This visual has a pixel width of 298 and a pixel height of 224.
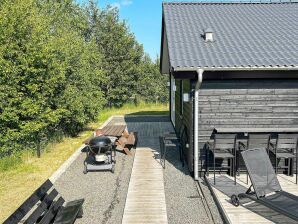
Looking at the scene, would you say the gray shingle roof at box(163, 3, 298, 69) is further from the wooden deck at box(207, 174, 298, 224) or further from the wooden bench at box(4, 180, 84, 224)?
the wooden bench at box(4, 180, 84, 224)

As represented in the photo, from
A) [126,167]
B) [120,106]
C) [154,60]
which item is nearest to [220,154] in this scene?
[126,167]

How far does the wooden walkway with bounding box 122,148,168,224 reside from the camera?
5.68 m

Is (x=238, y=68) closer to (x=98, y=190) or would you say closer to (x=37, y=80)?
(x=98, y=190)

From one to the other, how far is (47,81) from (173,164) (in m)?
5.40

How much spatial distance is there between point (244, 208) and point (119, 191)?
2893 millimetres

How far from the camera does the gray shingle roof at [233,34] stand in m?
7.73

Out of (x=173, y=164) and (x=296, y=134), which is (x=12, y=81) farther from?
(x=296, y=134)

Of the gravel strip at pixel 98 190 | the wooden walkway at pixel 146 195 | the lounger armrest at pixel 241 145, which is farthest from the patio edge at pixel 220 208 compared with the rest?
the gravel strip at pixel 98 190

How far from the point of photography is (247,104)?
311 inches

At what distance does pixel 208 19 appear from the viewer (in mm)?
11008

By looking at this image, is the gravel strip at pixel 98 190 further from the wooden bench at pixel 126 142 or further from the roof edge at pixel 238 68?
the roof edge at pixel 238 68

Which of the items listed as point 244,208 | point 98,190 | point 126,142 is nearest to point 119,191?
point 98,190

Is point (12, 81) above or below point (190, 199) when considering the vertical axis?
above

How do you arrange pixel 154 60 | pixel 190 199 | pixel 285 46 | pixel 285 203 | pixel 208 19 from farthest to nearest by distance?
pixel 154 60, pixel 208 19, pixel 285 46, pixel 190 199, pixel 285 203
